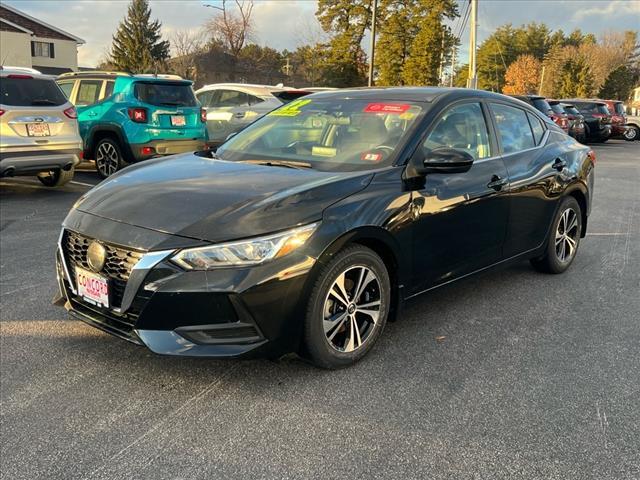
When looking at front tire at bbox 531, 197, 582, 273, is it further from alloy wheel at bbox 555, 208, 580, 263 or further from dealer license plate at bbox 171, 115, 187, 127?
dealer license plate at bbox 171, 115, 187, 127

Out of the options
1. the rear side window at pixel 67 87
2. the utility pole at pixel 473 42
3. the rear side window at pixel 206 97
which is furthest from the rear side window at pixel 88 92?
the utility pole at pixel 473 42

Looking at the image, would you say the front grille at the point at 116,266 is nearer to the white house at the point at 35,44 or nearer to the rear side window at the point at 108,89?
the rear side window at the point at 108,89

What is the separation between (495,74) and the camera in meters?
101

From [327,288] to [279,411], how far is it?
0.68m

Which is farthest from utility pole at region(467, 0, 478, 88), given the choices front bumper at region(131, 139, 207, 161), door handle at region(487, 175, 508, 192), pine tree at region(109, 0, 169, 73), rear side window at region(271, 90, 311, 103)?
pine tree at region(109, 0, 169, 73)

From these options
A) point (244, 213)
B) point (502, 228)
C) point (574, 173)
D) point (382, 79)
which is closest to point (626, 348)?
point (502, 228)

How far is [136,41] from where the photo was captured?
62250mm

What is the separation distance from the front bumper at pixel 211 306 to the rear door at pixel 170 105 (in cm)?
746

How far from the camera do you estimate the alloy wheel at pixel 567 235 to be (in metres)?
5.22

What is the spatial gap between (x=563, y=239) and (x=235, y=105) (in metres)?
9.07

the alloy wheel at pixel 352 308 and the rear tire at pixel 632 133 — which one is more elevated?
the rear tire at pixel 632 133

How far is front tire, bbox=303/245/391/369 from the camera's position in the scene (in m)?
3.09

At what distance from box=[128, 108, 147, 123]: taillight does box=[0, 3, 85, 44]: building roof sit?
137ft

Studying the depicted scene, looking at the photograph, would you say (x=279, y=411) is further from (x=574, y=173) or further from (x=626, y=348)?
(x=574, y=173)
